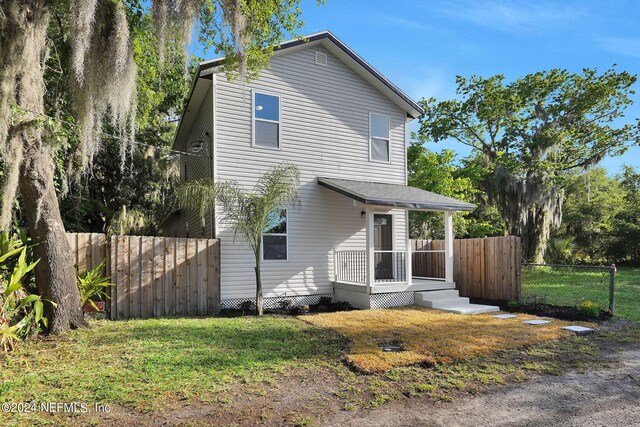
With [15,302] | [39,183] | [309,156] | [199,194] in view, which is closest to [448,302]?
[309,156]

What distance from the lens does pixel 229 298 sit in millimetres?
8875

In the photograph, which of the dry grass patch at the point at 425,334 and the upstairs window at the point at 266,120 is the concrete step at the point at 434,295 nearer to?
the dry grass patch at the point at 425,334


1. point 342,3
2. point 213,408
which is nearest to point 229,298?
point 213,408

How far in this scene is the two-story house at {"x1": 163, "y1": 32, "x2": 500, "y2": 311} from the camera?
29.9 ft

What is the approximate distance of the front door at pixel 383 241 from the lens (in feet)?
36.0

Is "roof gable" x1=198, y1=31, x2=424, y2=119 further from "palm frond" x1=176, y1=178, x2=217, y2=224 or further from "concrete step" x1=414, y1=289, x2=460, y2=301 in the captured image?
"concrete step" x1=414, y1=289, x2=460, y2=301

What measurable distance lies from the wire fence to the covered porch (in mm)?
2194

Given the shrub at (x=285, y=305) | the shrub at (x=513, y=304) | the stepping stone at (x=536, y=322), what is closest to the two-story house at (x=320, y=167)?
the shrub at (x=285, y=305)

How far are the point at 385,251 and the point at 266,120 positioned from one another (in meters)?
4.31

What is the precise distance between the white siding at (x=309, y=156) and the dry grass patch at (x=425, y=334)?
2.09m

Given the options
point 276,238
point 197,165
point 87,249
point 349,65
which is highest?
point 349,65

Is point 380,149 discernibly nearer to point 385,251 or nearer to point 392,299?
point 385,251

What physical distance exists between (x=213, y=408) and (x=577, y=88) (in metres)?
22.0

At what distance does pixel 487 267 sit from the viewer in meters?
10.3
